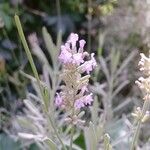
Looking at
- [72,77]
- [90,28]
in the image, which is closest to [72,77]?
[72,77]

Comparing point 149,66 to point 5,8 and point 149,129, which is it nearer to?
point 149,129

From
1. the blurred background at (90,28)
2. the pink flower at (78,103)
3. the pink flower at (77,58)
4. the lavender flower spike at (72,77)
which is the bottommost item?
the blurred background at (90,28)

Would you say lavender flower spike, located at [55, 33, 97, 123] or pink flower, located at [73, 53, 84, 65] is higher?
pink flower, located at [73, 53, 84, 65]

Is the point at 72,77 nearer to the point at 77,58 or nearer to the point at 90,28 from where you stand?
the point at 77,58

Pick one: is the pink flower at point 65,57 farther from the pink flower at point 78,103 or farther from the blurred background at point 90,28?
the blurred background at point 90,28

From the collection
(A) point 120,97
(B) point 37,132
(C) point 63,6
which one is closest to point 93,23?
(C) point 63,6

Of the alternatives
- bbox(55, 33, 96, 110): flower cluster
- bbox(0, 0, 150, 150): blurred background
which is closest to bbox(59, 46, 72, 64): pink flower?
bbox(55, 33, 96, 110): flower cluster

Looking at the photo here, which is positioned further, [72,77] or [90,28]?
[90,28]

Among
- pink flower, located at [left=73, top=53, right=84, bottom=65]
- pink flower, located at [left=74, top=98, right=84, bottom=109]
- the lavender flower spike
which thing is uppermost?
pink flower, located at [left=73, top=53, right=84, bottom=65]

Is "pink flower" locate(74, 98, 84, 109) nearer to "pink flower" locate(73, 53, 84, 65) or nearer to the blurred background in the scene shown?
"pink flower" locate(73, 53, 84, 65)

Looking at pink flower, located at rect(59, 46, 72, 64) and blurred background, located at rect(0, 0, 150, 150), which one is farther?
blurred background, located at rect(0, 0, 150, 150)

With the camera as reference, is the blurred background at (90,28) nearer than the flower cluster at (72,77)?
No

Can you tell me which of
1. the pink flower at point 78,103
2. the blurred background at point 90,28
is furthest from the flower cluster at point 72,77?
the blurred background at point 90,28
